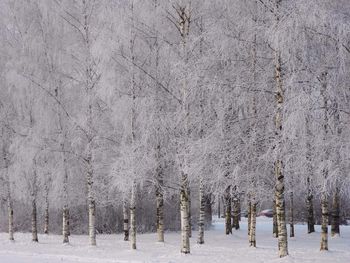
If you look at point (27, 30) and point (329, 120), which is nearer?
point (329, 120)

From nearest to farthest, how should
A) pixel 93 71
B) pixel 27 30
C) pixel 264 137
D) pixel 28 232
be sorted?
1. pixel 264 137
2. pixel 93 71
3. pixel 27 30
4. pixel 28 232

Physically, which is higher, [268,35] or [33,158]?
[268,35]

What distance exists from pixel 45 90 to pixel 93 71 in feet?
10.8

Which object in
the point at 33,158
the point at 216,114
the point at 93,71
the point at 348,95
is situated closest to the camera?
the point at 348,95

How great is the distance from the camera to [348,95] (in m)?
11.9

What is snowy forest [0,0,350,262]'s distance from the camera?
12.0 meters

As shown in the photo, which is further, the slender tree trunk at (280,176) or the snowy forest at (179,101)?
the slender tree trunk at (280,176)

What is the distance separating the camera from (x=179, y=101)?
15.5 meters

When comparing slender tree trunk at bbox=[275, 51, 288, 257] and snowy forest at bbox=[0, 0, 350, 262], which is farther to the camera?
slender tree trunk at bbox=[275, 51, 288, 257]

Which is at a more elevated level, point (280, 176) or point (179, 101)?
point (179, 101)

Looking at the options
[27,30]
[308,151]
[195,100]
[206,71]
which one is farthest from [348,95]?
[27,30]

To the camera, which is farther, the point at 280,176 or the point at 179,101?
the point at 179,101

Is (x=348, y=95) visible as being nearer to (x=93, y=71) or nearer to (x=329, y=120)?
(x=329, y=120)

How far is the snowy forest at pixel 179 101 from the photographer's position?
1198 centimetres
